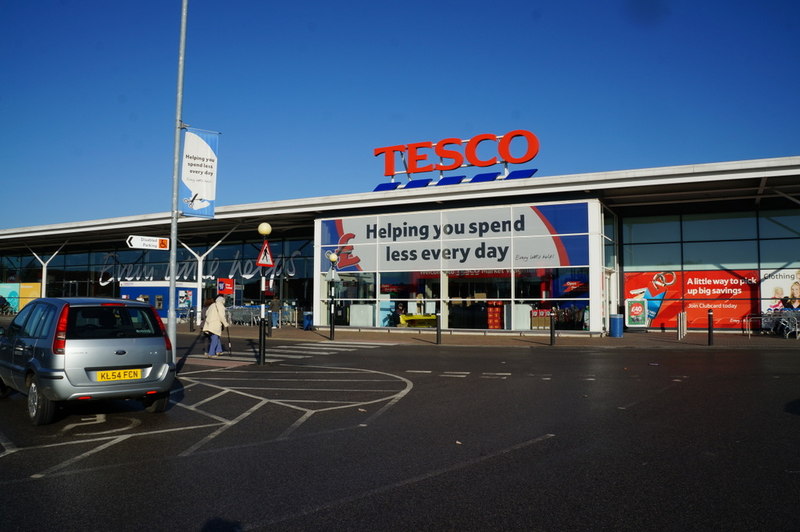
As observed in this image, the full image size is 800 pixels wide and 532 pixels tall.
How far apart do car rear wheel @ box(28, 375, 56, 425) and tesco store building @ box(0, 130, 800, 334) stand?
19046 mm

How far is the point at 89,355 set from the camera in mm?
7320

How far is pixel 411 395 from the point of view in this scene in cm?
980

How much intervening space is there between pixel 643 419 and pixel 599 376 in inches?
169

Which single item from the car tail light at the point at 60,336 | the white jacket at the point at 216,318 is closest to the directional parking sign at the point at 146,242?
the white jacket at the point at 216,318

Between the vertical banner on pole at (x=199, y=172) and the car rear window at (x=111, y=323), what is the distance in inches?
196

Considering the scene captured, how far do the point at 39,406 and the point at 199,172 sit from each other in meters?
6.46

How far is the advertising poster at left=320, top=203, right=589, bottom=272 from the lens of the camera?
2372 centimetres

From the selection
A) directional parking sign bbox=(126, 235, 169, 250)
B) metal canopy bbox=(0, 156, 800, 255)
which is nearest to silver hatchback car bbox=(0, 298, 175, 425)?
directional parking sign bbox=(126, 235, 169, 250)

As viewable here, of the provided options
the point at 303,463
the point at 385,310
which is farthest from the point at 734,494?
the point at 385,310

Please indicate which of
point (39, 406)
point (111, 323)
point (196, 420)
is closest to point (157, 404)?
point (196, 420)

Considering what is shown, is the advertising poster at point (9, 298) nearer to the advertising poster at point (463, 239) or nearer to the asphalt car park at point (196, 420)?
the advertising poster at point (463, 239)

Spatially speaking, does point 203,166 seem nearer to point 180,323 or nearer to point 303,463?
point 303,463

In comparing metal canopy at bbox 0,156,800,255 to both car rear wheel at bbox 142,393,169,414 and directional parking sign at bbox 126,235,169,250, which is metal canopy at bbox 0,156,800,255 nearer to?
directional parking sign at bbox 126,235,169,250

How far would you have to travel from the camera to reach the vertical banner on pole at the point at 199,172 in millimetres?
12570
